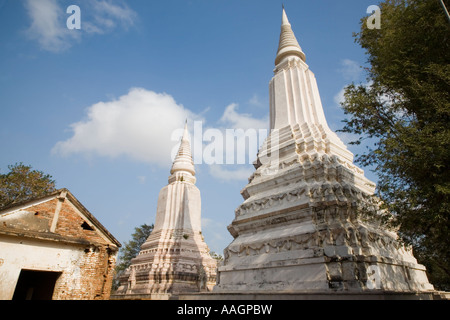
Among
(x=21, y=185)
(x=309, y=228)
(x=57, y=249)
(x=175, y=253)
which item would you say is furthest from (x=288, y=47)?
(x=21, y=185)

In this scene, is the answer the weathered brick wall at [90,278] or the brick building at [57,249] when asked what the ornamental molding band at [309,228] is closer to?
the weathered brick wall at [90,278]

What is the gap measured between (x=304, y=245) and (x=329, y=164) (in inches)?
127

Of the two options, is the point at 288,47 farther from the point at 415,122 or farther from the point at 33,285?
the point at 33,285

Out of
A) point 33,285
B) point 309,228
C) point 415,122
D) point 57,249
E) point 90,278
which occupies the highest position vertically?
point 415,122

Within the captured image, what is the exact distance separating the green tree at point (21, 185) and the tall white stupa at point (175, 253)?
9402mm

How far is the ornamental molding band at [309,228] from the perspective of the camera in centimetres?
739

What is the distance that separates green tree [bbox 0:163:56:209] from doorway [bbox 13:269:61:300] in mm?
12273

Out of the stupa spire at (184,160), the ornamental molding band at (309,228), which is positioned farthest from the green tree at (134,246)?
→ the ornamental molding band at (309,228)

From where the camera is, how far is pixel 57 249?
8.60m

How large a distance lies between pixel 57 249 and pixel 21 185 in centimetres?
1684

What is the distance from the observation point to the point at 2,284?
748 cm

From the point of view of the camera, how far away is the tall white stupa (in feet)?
55.8

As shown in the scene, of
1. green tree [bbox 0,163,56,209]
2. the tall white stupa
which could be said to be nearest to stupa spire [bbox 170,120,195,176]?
the tall white stupa

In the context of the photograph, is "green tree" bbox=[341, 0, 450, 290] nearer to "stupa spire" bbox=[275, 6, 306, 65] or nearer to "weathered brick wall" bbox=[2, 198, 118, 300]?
"stupa spire" bbox=[275, 6, 306, 65]
